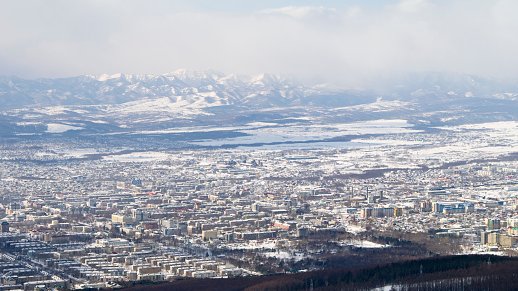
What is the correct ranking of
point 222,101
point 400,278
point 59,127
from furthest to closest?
point 222,101, point 59,127, point 400,278

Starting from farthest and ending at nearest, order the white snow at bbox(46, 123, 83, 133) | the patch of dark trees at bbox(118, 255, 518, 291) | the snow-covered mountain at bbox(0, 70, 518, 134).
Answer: the snow-covered mountain at bbox(0, 70, 518, 134) → the white snow at bbox(46, 123, 83, 133) → the patch of dark trees at bbox(118, 255, 518, 291)

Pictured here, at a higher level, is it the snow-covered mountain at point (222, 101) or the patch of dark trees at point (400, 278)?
the snow-covered mountain at point (222, 101)

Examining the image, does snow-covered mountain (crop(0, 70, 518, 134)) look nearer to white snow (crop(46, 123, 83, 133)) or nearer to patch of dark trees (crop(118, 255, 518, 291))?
white snow (crop(46, 123, 83, 133))

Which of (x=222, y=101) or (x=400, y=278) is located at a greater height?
(x=222, y=101)

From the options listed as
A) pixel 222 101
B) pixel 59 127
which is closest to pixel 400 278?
pixel 59 127

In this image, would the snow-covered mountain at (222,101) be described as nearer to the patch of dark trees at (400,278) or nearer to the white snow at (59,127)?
the white snow at (59,127)

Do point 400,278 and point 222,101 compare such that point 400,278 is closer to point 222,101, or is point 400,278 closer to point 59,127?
point 59,127

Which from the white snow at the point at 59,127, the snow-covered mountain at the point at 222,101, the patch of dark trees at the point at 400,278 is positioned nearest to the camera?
the patch of dark trees at the point at 400,278

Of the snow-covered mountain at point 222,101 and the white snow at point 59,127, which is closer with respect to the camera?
the white snow at point 59,127

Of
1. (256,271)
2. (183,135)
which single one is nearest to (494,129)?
(183,135)

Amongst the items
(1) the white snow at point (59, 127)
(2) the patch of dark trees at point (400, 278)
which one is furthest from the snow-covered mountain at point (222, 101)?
(2) the patch of dark trees at point (400, 278)

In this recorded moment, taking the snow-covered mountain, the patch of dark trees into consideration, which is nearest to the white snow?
the snow-covered mountain
